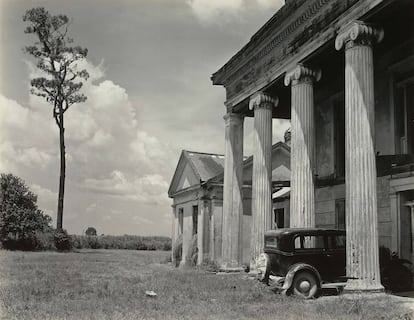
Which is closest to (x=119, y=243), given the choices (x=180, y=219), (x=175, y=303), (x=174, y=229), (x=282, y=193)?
(x=174, y=229)

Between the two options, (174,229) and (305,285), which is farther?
(174,229)

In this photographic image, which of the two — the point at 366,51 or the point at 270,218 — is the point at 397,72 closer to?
the point at 366,51

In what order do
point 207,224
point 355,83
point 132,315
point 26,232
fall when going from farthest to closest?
point 26,232 < point 207,224 < point 355,83 < point 132,315

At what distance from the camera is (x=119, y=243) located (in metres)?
64.4

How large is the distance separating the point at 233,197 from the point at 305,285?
8.26m

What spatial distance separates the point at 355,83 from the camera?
37.2 ft

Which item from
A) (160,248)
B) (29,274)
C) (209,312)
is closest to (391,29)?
(209,312)

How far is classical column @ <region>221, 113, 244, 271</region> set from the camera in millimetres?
18938

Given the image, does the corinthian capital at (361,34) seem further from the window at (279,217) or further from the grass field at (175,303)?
the window at (279,217)

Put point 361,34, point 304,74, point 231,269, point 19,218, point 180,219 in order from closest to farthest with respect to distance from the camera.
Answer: point 361,34 → point 304,74 → point 231,269 → point 180,219 → point 19,218

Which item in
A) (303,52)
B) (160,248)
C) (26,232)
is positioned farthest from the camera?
(160,248)

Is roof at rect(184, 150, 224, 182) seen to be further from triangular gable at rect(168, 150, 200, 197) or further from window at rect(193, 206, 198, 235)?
window at rect(193, 206, 198, 235)

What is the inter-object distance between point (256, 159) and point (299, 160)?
349 centimetres

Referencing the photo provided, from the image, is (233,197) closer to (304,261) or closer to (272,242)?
(272,242)
